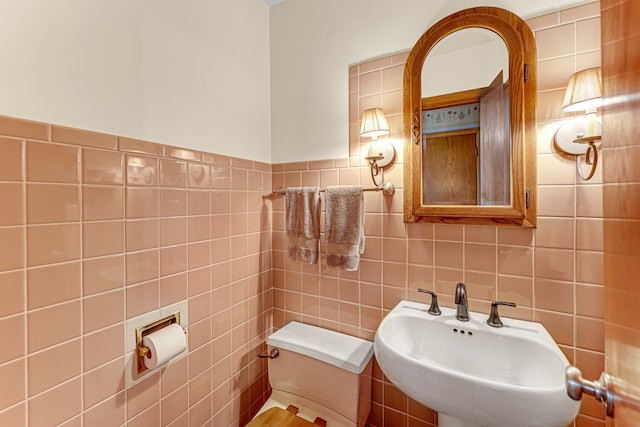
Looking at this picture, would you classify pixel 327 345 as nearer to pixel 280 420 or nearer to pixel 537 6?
pixel 280 420

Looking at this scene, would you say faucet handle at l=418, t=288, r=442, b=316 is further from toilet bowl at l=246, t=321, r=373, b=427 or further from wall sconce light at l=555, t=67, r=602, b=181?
wall sconce light at l=555, t=67, r=602, b=181

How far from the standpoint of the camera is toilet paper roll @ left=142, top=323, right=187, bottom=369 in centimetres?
90

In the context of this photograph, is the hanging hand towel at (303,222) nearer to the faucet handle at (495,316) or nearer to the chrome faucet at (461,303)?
the chrome faucet at (461,303)

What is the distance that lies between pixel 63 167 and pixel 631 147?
3.91 ft

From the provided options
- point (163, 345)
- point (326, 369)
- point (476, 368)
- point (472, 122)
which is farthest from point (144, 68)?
point (476, 368)

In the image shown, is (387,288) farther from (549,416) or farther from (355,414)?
(549,416)

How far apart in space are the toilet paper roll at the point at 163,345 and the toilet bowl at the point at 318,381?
46 centimetres

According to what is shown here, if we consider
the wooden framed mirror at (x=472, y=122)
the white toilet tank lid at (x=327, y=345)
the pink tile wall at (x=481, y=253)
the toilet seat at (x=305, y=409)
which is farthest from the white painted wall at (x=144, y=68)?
the toilet seat at (x=305, y=409)

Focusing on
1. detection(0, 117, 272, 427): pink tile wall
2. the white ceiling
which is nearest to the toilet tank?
detection(0, 117, 272, 427): pink tile wall

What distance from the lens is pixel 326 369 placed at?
1171 millimetres

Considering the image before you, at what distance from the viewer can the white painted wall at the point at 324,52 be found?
121cm

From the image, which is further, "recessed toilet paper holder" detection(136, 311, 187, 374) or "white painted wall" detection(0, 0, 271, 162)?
"recessed toilet paper holder" detection(136, 311, 187, 374)

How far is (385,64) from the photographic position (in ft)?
4.09

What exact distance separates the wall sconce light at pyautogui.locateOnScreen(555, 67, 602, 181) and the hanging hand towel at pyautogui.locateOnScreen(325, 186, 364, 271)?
759 mm
